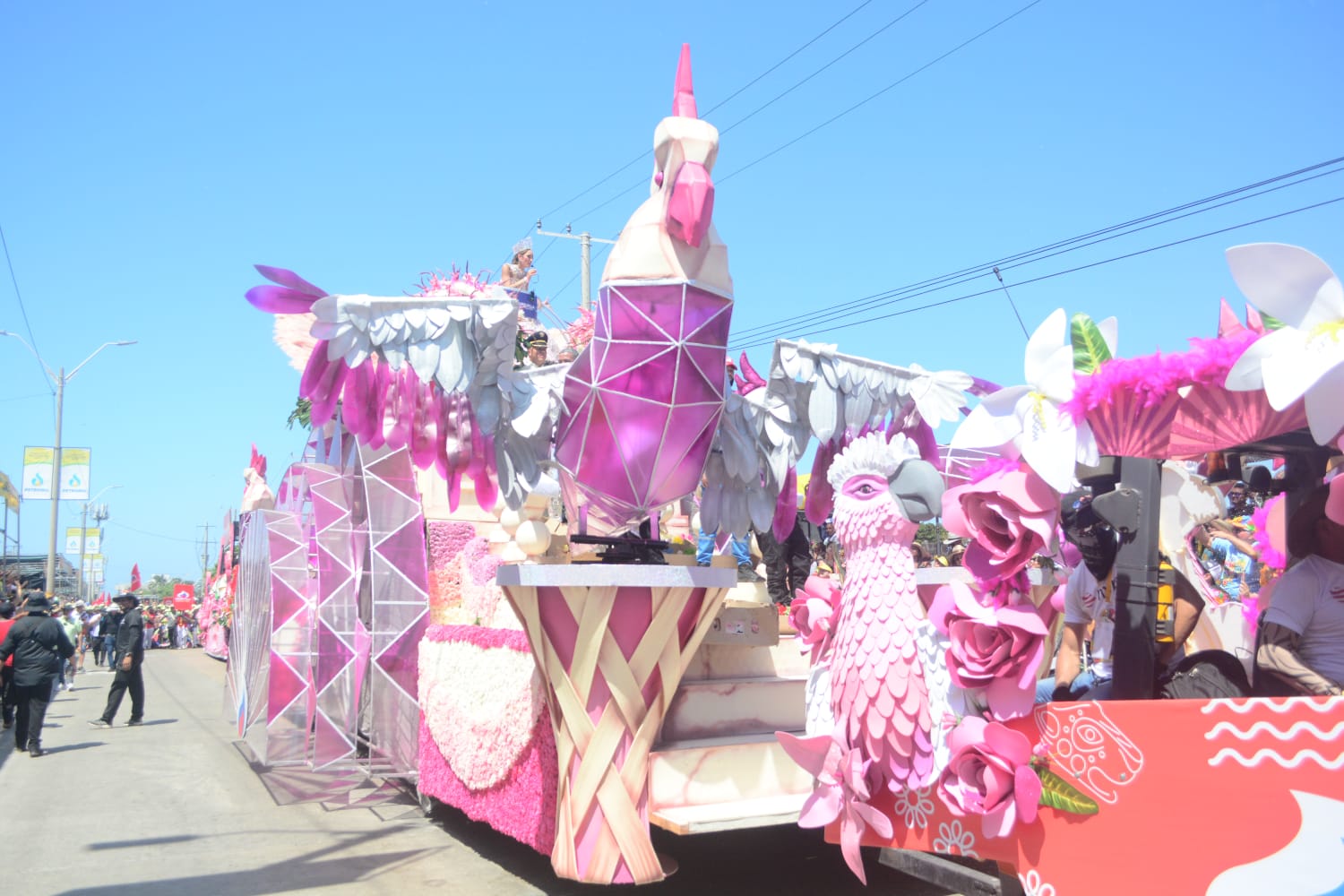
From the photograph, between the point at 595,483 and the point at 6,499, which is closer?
the point at 595,483

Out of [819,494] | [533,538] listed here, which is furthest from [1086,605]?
[533,538]

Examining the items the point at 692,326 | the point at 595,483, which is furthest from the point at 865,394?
the point at 595,483

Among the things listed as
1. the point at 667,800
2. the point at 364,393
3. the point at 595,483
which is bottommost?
the point at 667,800

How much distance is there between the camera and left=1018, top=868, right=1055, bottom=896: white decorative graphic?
3.03 m

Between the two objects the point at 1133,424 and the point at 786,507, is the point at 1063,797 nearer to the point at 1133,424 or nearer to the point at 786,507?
the point at 1133,424

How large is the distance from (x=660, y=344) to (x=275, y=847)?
4601 mm

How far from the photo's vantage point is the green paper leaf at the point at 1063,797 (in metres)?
2.95

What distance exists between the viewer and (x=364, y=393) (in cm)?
504

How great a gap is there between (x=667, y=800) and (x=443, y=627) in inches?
103

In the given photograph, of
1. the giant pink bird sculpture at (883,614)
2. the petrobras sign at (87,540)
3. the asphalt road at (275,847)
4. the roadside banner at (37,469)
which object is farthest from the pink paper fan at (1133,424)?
the petrobras sign at (87,540)

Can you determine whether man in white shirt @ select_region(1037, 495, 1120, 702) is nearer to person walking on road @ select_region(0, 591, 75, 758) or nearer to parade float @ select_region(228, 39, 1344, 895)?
parade float @ select_region(228, 39, 1344, 895)

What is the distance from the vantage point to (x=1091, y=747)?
2.95m

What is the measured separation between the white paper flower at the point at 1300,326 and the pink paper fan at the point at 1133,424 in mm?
455

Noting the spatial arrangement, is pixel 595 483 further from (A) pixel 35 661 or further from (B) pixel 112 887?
(A) pixel 35 661
